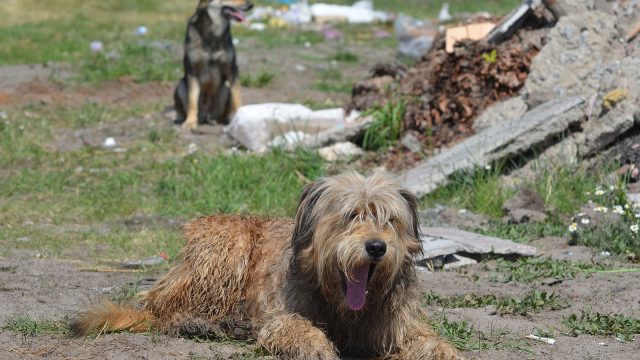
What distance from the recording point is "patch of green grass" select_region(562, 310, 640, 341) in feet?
19.2

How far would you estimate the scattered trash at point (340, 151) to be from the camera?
1143cm

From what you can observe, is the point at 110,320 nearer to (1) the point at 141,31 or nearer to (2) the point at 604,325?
(2) the point at 604,325

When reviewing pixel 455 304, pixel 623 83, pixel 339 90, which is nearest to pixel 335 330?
pixel 455 304

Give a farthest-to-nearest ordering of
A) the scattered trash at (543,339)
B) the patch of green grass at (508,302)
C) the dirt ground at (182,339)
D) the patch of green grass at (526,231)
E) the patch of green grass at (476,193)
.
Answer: the patch of green grass at (476,193) → the patch of green grass at (526,231) → the patch of green grass at (508,302) → the scattered trash at (543,339) → the dirt ground at (182,339)

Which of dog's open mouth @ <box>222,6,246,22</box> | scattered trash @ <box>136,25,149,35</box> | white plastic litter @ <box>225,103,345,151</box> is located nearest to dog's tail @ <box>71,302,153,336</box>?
white plastic litter @ <box>225,103,345,151</box>

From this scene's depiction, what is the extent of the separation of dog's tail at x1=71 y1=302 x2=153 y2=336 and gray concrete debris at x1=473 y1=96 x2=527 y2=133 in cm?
619

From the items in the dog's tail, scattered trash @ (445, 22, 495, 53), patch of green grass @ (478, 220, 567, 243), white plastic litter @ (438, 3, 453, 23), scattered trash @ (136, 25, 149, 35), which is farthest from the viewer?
white plastic litter @ (438, 3, 453, 23)

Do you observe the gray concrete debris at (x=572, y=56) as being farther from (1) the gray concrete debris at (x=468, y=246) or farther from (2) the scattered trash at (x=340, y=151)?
(1) the gray concrete debris at (x=468, y=246)

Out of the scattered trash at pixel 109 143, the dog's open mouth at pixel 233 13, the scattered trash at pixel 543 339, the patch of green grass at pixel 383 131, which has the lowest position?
the scattered trash at pixel 109 143

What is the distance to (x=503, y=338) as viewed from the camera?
5688 millimetres

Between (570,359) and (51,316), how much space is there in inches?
115

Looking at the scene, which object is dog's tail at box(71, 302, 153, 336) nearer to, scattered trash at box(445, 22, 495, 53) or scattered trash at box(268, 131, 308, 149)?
scattered trash at box(268, 131, 308, 149)

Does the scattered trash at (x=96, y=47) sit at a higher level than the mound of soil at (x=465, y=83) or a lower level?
lower

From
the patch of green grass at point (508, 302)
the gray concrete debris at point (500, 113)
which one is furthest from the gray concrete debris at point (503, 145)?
the patch of green grass at point (508, 302)
